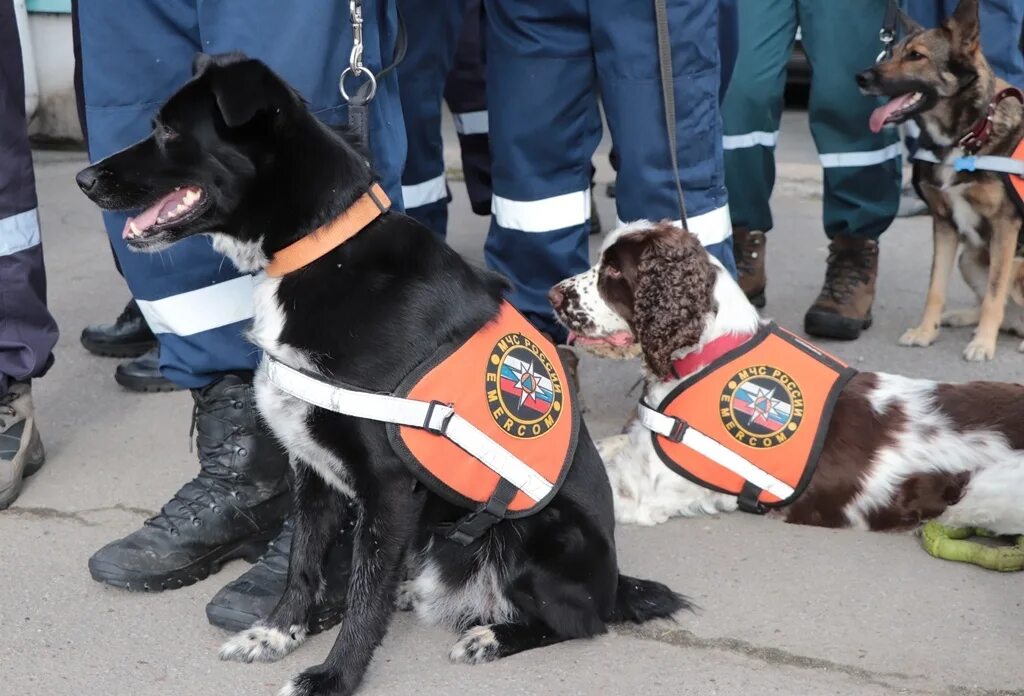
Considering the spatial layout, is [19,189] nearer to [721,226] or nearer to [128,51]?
[128,51]

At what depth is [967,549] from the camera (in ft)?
10.3

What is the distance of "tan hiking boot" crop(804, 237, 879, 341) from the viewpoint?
191 inches

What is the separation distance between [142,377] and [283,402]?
6.20 ft

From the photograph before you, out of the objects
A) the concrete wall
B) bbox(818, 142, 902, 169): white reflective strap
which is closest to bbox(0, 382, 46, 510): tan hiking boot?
bbox(818, 142, 902, 169): white reflective strap

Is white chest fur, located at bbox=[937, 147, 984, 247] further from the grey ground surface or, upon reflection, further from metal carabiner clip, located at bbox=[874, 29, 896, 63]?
the grey ground surface

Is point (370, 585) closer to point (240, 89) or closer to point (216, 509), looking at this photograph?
point (216, 509)

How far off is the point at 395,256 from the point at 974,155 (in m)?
2.99

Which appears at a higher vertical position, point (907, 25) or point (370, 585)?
point (907, 25)

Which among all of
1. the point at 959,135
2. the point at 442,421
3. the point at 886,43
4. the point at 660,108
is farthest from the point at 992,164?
the point at 442,421

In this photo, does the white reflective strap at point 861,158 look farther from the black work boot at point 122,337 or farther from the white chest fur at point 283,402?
the white chest fur at point 283,402

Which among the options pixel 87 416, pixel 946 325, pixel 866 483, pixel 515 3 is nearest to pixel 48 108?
pixel 87 416

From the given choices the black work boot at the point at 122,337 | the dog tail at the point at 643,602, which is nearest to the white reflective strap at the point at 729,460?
the dog tail at the point at 643,602

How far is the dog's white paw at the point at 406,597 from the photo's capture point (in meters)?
2.87

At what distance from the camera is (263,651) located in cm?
268
